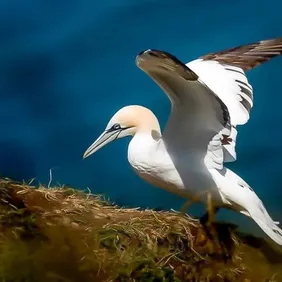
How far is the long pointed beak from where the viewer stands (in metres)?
4.77

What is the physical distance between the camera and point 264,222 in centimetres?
450

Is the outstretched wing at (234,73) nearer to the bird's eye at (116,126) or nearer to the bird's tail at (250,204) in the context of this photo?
the bird's tail at (250,204)

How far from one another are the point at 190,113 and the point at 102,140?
49cm

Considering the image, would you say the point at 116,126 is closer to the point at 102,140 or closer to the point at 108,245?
the point at 102,140

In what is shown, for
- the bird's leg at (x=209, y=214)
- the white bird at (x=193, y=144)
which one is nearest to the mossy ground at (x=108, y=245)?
the bird's leg at (x=209, y=214)

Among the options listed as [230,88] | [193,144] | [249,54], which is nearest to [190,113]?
[193,144]

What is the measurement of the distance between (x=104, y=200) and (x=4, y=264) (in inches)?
40.1

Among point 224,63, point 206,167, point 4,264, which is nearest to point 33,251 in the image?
point 4,264

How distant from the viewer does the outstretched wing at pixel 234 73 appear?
15.5ft

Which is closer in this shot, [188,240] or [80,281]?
[80,281]

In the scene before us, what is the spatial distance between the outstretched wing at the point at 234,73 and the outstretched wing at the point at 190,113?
0.12 metres

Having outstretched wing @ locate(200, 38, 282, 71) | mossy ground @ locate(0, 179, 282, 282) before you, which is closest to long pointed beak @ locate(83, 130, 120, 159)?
mossy ground @ locate(0, 179, 282, 282)

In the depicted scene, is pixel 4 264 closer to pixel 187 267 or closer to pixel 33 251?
pixel 33 251

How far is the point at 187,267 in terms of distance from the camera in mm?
4359
